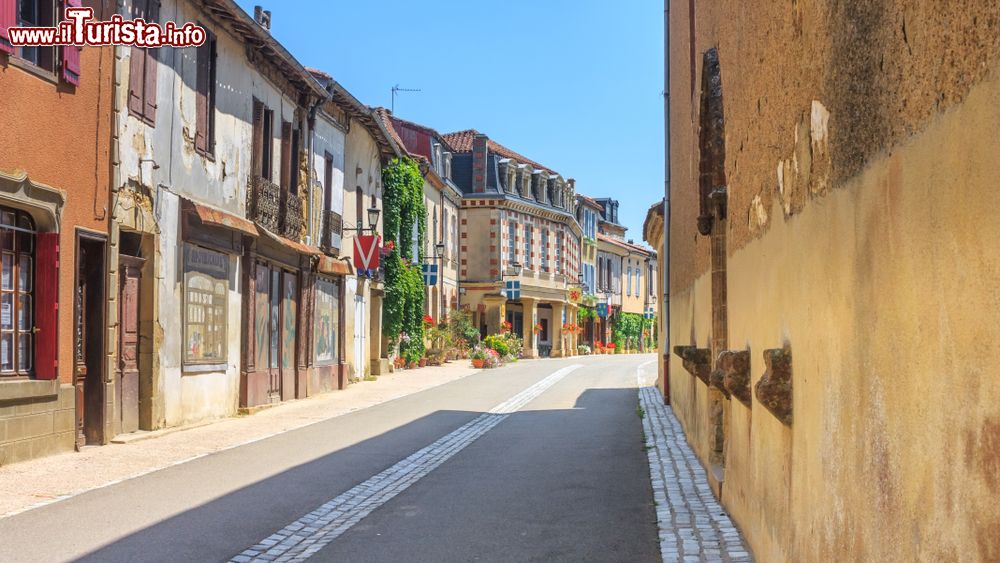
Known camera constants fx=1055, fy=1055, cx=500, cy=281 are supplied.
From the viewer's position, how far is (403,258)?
108 ft

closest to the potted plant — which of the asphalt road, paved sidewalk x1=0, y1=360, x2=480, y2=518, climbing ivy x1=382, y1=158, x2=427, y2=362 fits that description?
climbing ivy x1=382, y1=158, x2=427, y2=362

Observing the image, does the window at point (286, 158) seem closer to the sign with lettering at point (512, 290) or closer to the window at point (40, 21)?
the window at point (40, 21)

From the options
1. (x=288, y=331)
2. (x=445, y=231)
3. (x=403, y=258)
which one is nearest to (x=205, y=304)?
(x=288, y=331)

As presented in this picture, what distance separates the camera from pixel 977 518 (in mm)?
2193

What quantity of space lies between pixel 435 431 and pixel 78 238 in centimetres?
541

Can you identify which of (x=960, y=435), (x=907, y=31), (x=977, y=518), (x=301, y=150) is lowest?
(x=977, y=518)

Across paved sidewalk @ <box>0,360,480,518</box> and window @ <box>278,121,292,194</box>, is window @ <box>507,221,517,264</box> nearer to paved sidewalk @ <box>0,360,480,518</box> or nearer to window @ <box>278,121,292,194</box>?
paved sidewalk @ <box>0,360,480,518</box>

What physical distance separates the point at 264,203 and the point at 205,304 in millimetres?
3121

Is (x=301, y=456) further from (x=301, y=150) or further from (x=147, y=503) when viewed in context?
(x=301, y=150)

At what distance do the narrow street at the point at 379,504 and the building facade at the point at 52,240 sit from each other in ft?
5.29

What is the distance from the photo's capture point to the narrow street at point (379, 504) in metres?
6.54

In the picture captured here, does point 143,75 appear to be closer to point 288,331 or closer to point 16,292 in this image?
point 16,292

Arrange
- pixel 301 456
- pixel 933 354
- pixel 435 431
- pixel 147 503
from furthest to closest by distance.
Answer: pixel 435 431 < pixel 301 456 < pixel 147 503 < pixel 933 354

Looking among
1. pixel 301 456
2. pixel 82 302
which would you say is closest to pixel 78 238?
pixel 82 302
